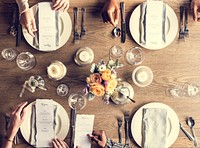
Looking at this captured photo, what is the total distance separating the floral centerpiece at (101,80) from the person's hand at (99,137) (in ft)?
0.81

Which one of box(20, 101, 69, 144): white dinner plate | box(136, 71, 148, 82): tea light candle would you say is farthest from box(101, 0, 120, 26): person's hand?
box(20, 101, 69, 144): white dinner plate

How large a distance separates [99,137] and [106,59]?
1.27ft

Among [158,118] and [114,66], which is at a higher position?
[114,66]

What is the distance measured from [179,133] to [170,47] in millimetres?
432

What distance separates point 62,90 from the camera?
219 centimetres

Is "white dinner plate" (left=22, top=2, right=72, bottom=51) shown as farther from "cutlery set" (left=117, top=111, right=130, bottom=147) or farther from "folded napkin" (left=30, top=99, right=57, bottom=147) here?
"cutlery set" (left=117, top=111, right=130, bottom=147)

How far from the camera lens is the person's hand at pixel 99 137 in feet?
7.12

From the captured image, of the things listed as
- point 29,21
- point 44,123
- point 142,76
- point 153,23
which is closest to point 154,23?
point 153,23

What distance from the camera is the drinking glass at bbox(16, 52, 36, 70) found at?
220 cm

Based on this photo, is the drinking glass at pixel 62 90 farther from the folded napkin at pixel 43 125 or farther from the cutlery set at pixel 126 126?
the cutlery set at pixel 126 126

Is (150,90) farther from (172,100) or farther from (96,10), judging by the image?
(96,10)

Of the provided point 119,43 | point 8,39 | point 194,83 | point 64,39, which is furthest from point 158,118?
point 8,39

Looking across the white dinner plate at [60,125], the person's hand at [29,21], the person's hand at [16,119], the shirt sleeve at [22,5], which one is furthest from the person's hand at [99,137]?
the shirt sleeve at [22,5]

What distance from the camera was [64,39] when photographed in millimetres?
2199
